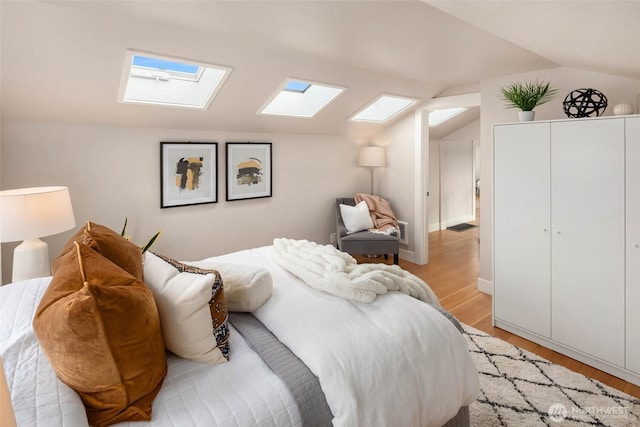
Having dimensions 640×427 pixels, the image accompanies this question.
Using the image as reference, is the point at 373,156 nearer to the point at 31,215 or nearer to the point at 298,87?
the point at 298,87

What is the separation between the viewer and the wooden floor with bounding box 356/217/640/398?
2480 mm

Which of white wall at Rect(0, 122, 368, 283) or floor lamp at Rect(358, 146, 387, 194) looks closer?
white wall at Rect(0, 122, 368, 283)

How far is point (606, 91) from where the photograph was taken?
2.78 m

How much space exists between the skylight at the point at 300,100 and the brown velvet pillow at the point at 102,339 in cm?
310

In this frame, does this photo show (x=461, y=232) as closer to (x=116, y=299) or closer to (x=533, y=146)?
(x=533, y=146)

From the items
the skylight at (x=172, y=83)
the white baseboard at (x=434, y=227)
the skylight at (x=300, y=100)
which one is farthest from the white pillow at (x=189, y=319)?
the white baseboard at (x=434, y=227)

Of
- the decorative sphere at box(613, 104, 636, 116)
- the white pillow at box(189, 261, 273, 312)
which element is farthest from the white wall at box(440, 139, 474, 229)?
the white pillow at box(189, 261, 273, 312)

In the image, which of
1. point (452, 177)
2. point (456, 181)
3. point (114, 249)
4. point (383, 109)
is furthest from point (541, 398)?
point (456, 181)

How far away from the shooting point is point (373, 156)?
5.03m

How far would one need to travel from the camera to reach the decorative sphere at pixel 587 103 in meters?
2.52

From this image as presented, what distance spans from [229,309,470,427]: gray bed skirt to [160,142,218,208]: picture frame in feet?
8.06

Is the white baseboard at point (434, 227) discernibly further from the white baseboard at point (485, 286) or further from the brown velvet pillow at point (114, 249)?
the brown velvet pillow at point (114, 249)

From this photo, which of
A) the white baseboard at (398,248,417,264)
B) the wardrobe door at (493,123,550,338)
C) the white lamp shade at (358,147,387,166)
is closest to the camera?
the wardrobe door at (493,123,550,338)

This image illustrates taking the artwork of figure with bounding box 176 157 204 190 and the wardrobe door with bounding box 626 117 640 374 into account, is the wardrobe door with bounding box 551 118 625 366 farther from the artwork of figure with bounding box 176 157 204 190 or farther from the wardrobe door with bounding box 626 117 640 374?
the artwork of figure with bounding box 176 157 204 190
